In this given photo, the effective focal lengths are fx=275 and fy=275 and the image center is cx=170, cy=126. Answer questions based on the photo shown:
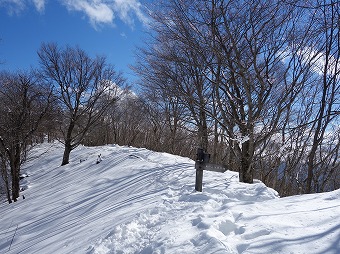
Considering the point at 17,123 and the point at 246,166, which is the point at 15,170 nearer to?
the point at 17,123

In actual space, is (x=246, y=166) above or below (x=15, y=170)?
above

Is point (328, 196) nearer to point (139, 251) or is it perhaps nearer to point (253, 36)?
point (139, 251)

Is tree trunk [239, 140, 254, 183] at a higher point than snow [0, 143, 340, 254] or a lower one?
higher

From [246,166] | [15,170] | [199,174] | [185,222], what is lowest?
[15,170]

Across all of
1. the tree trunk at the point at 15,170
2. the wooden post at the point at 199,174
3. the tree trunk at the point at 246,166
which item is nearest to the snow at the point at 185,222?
the wooden post at the point at 199,174

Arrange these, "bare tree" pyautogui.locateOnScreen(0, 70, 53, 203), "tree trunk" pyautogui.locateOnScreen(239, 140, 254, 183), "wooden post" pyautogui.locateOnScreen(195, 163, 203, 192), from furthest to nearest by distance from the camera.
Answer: "bare tree" pyautogui.locateOnScreen(0, 70, 53, 203), "tree trunk" pyautogui.locateOnScreen(239, 140, 254, 183), "wooden post" pyautogui.locateOnScreen(195, 163, 203, 192)

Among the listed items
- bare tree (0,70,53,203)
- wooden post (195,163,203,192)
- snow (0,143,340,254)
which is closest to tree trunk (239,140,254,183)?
snow (0,143,340,254)

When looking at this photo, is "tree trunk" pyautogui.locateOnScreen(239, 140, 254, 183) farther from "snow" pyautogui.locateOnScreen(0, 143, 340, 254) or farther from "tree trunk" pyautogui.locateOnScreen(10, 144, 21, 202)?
"tree trunk" pyautogui.locateOnScreen(10, 144, 21, 202)

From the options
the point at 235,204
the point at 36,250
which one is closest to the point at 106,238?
the point at 36,250

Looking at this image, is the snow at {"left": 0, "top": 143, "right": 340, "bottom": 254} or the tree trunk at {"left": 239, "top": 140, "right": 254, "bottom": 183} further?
the tree trunk at {"left": 239, "top": 140, "right": 254, "bottom": 183}

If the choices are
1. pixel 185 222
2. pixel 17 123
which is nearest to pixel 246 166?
pixel 185 222

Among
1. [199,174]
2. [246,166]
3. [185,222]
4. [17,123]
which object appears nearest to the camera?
[185,222]

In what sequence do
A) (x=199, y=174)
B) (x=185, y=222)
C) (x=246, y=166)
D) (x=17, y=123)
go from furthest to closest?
(x=17, y=123) → (x=246, y=166) → (x=199, y=174) → (x=185, y=222)

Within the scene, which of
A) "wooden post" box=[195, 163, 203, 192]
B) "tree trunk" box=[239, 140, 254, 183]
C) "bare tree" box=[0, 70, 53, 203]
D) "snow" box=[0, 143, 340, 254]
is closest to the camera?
"snow" box=[0, 143, 340, 254]
